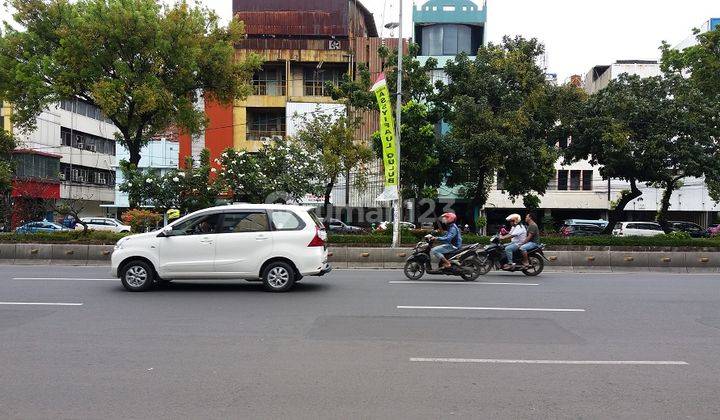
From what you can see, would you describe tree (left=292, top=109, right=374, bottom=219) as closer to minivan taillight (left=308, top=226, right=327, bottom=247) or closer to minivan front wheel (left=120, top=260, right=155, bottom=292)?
minivan taillight (left=308, top=226, right=327, bottom=247)

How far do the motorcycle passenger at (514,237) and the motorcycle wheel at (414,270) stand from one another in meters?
2.41

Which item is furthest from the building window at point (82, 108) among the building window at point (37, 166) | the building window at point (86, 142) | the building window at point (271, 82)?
the building window at point (271, 82)

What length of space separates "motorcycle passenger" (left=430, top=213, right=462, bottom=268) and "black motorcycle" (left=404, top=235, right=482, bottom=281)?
0.12 m

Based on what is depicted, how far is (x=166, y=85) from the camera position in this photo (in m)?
23.6

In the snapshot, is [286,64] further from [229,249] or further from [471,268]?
[229,249]

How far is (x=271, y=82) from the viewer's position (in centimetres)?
4272

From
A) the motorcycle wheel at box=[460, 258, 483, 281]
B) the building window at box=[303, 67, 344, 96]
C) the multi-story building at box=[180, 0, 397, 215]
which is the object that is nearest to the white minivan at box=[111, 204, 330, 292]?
the motorcycle wheel at box=[460, 258, 483, 281]

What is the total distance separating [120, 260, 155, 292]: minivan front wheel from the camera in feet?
37.8

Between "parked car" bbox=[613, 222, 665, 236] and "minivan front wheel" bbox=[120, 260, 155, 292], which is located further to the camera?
"parked car" bbox=[613, 222, 665, 236]

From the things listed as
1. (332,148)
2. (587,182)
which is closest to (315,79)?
(332,148)

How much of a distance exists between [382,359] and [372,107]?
58.8 feet

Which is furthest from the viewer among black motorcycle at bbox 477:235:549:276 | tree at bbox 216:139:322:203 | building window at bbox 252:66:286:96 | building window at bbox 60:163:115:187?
building window at bbox 60:163:115:187

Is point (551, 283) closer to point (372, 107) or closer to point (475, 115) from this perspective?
point (475, 115)

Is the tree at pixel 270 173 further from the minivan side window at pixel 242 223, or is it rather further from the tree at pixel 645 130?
the minivan side window at pixel 242 223
